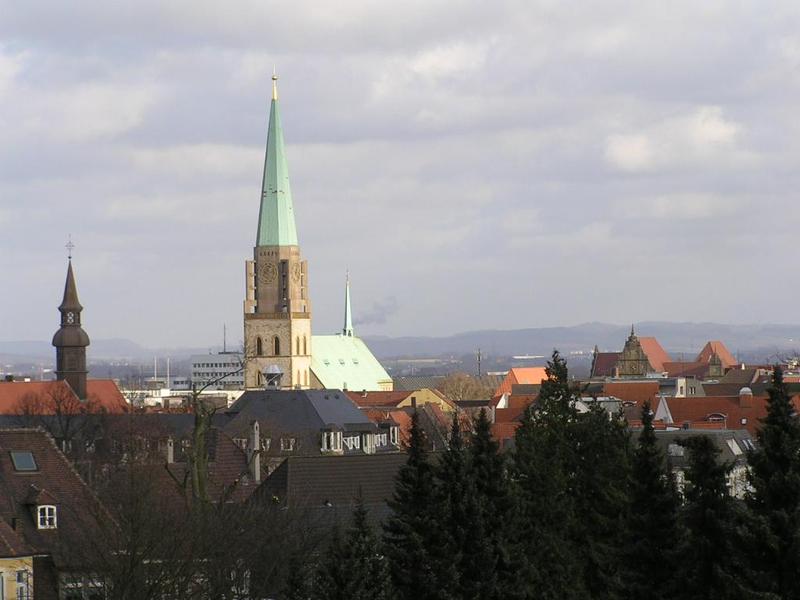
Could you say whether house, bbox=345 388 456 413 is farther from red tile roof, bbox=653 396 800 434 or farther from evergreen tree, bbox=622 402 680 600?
evergreen tree, bbox=622 402 680 600

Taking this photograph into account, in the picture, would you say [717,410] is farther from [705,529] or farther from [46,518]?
[705,529]

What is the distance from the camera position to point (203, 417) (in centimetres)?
4366

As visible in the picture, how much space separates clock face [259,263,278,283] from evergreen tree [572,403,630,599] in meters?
150

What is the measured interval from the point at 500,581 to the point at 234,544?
5.92m

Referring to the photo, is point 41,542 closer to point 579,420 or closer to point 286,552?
point 286,552

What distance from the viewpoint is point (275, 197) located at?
19662 cm

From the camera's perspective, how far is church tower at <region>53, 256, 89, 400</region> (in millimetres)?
148625

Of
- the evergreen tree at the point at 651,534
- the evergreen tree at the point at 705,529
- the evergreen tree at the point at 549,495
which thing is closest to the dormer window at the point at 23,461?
the evergreen tree at the point at 549,495

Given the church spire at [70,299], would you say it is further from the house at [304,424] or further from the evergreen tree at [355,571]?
the evergreen tree at [355,571]

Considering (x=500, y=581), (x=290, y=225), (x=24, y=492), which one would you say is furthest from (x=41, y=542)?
(x=290, y=225)

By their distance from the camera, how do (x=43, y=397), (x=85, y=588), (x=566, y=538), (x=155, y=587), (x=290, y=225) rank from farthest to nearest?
(x=290, y=225)
(x=43, y=397)
(x=566, y=538)
(x=85, y=588)
(x=155, y=587)

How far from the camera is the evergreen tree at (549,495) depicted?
135ft

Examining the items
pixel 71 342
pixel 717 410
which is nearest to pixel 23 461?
pixel 717 410

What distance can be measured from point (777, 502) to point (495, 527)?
9707 mm
